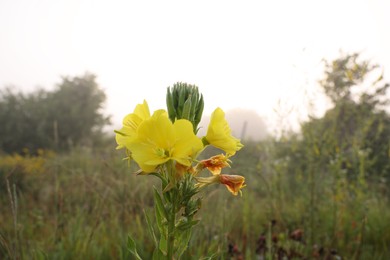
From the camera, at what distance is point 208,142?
1.17m

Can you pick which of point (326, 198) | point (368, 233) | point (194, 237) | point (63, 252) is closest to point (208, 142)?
point (194, 237)

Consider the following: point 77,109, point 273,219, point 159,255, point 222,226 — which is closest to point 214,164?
point 159,255

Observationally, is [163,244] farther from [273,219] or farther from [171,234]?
[273,219]

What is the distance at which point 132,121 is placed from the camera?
1.15 metres

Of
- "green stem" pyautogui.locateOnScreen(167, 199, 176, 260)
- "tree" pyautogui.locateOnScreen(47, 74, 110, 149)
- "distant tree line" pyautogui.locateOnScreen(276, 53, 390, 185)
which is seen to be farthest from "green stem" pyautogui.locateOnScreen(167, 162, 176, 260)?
"tree" pyautogui.locateOnScreen(47, 74, 110, 149)

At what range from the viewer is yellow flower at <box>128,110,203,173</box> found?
98 cm

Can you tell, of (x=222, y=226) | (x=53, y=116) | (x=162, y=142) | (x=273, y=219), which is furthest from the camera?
(x=53, y=116)

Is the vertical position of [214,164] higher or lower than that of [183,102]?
lower

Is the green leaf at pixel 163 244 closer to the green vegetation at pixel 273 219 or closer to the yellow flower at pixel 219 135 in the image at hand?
the yellow flower at pixel 219 135

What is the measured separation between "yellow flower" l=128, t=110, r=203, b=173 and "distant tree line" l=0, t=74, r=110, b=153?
1692cm

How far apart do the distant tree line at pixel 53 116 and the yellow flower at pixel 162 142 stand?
16916 millimetres

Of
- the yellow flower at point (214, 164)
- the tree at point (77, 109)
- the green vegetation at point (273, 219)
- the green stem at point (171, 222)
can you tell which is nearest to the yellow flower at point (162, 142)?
the green stem at point (171, 222)

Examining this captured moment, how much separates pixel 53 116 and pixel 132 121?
19.2 metres

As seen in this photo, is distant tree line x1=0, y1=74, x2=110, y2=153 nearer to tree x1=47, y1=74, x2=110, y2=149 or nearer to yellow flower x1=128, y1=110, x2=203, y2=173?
tree x1=47, y1=74, x2=110, y2=149
